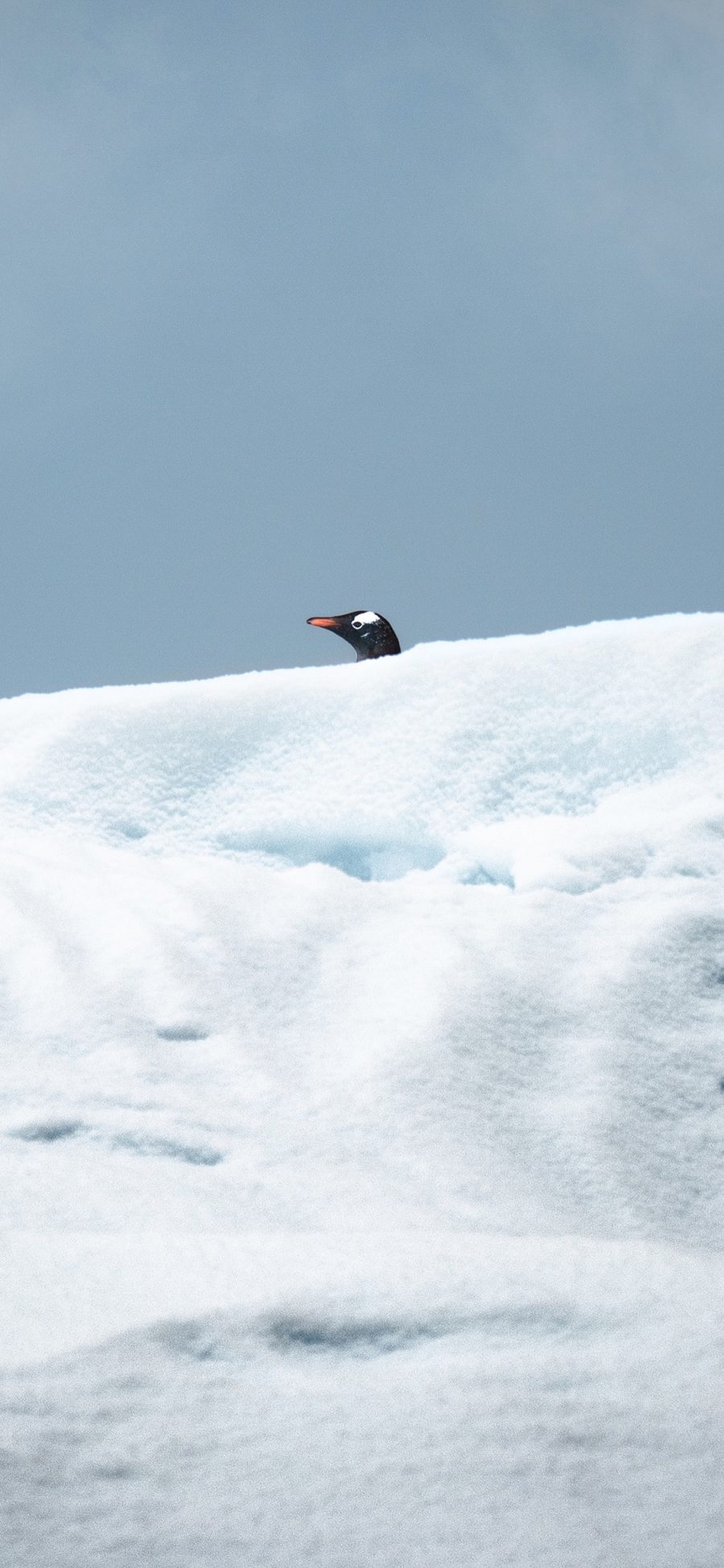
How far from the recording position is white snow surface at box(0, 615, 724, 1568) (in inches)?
34.3

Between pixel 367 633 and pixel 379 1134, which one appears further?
pixel 367 633

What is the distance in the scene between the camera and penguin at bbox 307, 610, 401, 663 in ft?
12.4

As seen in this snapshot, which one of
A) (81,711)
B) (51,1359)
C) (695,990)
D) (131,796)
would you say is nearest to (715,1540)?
(51,1359)

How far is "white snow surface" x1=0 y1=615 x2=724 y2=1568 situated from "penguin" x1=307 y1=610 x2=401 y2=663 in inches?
44.8

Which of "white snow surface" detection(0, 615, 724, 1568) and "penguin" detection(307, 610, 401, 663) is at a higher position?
"penguin" detection(307, 610, 401, 663)

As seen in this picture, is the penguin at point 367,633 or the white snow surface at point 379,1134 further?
the penguin at point 367,633

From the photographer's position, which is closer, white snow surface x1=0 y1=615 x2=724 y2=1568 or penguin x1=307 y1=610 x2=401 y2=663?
white snow surface x1=0 y1=615 x2=724 y2=1568

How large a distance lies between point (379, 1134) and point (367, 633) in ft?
8.43

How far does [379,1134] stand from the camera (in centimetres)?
138

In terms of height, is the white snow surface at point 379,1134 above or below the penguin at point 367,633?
below

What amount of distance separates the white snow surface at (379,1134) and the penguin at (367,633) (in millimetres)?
1139

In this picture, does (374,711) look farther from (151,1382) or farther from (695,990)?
(151,1382)

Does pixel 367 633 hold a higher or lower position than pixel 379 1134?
higher

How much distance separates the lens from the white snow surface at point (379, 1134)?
0.87 metres
